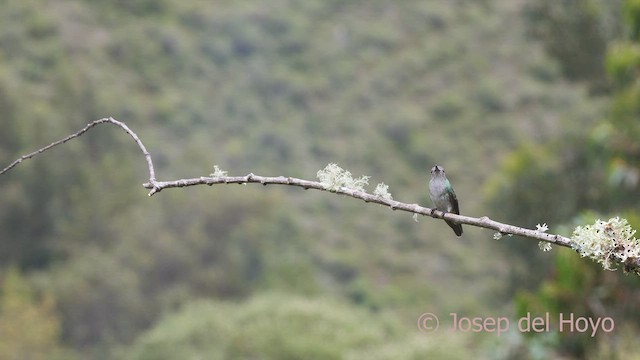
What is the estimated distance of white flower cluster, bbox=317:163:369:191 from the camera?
2.77 meters

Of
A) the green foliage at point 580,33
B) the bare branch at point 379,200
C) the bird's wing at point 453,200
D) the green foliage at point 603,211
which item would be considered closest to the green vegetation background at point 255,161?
the green foliage at point 603,211

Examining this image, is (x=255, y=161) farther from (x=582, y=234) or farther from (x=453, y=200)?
(x=582, y=234)

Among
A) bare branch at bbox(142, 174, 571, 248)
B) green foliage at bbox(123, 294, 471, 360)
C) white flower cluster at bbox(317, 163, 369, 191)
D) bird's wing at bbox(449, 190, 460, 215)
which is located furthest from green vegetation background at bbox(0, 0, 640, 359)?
bare branch at bbox(142, 174, 571, 248)

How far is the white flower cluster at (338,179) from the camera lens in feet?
9.09

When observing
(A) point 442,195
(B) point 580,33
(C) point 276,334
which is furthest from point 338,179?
(C) point 276,334

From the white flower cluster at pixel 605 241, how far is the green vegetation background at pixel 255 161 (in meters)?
24.1

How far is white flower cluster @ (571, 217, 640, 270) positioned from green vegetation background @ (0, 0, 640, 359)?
79.0 feet

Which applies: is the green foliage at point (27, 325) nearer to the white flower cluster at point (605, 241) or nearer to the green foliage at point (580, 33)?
the green foliage at point (580, 33)

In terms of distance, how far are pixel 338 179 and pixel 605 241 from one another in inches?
32.5

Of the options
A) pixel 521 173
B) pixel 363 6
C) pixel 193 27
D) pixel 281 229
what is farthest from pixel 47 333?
pixel 363 6

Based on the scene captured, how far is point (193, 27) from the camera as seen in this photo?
6031 centimetres

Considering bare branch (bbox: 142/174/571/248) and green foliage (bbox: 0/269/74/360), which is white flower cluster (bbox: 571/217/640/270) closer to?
bare branch (bbox: 142/174/571/248)

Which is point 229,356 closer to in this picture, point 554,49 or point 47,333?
point 47,333

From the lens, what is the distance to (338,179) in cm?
284
